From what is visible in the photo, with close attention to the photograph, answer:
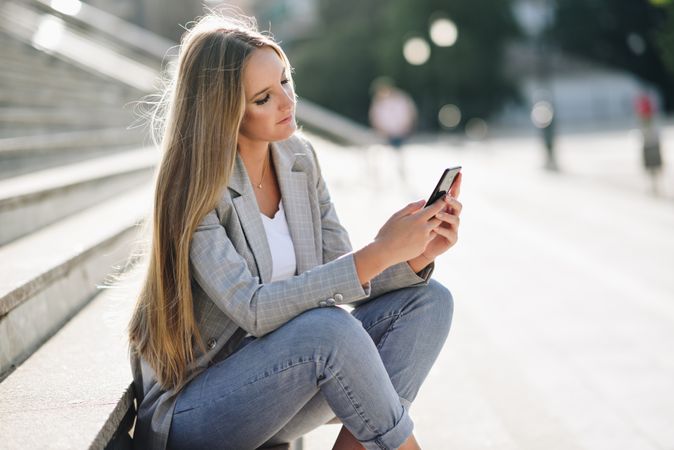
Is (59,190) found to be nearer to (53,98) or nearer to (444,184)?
(444,184)

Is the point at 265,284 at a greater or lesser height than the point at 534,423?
greater

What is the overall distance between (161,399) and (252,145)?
31.1 inches

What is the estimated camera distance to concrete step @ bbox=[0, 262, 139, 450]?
2.06 m

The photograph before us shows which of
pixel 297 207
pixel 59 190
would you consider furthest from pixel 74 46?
pixel 297 207

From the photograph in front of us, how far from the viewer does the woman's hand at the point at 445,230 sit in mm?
2344

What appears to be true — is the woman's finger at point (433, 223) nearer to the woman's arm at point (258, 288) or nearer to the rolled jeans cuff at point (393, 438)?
the woman's arm at point (258, 288)

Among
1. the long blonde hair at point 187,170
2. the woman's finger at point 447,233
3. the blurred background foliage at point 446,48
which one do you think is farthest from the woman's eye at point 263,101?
the blurred background foliage at point 446,48

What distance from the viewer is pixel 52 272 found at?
317 centimetres

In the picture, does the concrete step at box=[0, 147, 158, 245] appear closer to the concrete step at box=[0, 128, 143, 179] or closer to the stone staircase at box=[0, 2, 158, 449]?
the stone staircase at box=[0, 2, 158, 449]

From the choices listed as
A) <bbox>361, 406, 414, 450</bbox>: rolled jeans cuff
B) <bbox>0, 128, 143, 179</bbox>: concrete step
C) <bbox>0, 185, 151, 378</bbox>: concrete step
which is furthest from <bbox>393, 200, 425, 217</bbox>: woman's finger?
<bbox>0, 128, 143, 179</bbox>: concrete step

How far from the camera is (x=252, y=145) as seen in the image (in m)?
2.47

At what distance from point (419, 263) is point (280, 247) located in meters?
0.43

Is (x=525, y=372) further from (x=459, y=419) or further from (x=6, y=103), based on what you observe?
(x=6, y=103)

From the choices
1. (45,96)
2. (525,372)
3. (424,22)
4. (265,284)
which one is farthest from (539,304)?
(424,22)
